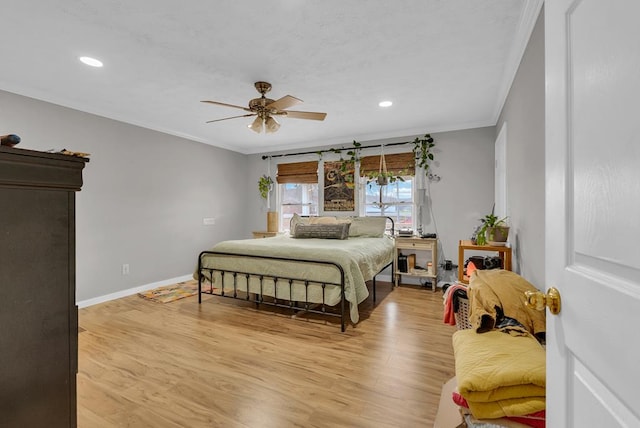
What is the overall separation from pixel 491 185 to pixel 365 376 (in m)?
3.32

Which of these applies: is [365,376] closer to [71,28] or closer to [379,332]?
[379,332]

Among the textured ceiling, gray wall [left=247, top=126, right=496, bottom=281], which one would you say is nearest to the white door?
the textured ceiling

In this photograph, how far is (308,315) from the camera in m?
3.27

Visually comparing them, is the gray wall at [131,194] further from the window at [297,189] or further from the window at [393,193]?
the window at [393,193]

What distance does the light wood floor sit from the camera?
169cm

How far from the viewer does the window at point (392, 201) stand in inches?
189

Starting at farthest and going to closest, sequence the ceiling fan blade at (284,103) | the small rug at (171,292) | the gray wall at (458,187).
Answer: the gray wall at (458,187) → the small rug at (171,292) → the ceiling fan blade at (284,103)

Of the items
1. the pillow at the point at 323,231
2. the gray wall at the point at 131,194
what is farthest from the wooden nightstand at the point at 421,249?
the gray wall at the point at 131,194

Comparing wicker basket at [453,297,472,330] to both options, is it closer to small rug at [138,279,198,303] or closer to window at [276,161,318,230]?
small rug at [138,279,198,303]

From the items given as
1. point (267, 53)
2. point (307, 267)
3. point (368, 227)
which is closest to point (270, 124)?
point (267, 53)

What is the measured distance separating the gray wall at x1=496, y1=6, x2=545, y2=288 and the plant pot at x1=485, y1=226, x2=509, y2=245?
73mm

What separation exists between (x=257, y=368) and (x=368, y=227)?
276 centimetres

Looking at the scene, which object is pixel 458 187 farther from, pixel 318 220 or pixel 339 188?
pixel 318 220

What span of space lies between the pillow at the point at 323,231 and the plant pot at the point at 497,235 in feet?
6.40
